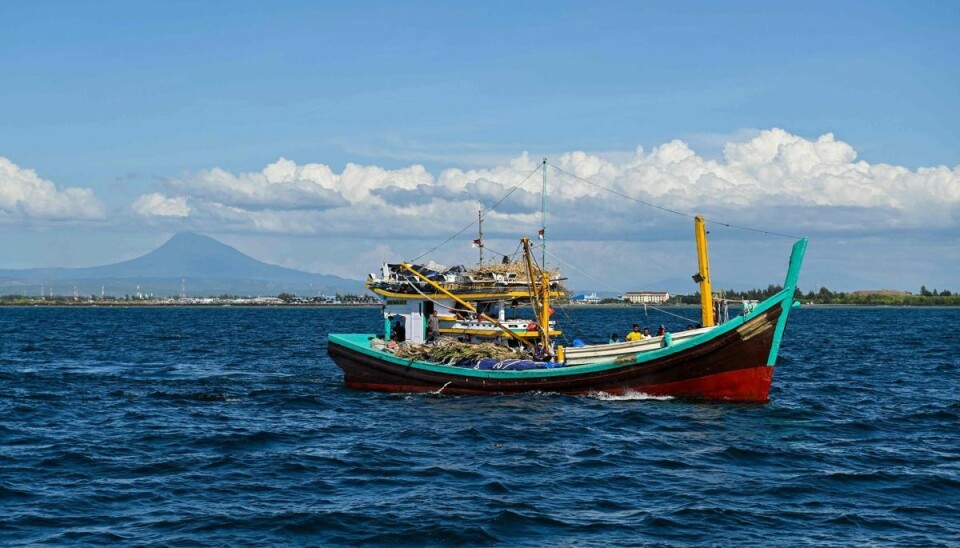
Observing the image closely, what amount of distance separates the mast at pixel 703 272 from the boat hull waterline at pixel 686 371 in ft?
7.21

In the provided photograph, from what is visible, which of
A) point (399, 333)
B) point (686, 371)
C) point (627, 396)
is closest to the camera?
point (686, 371)

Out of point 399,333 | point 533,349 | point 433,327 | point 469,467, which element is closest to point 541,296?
point 533,349

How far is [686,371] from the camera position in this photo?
1453 inches

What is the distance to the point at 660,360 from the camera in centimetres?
3681

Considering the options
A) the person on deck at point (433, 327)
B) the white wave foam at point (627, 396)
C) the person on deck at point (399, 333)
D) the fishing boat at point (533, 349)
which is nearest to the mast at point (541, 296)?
the fishing boat at point (533, 349)

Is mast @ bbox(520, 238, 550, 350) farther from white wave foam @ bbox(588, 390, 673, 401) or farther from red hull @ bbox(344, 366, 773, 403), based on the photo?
red hull @ bbox(344, 366, 773, 403)

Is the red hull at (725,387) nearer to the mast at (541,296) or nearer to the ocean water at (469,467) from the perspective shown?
the ocean water at (469,467)

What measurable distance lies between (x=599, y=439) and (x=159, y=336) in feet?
247

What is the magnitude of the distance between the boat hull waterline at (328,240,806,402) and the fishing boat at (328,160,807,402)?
0.12 feet

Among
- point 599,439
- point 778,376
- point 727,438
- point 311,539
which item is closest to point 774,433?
point 727,438

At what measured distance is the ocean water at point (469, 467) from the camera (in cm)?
2075

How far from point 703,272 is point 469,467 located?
14.9m

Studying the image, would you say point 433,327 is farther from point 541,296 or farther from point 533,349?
point 541,296

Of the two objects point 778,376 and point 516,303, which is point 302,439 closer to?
point 516,303
